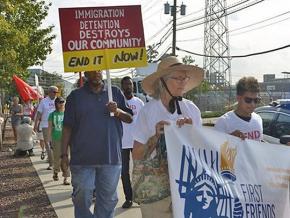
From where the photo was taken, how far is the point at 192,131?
171 inches

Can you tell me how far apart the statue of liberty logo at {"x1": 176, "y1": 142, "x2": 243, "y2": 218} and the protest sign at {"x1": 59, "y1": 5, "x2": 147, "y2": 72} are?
1887 mm

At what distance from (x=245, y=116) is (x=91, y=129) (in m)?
1.62

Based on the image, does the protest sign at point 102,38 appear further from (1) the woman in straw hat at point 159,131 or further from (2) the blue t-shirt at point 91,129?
(1) the woman in straw hat at point 159,131

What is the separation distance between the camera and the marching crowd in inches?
169

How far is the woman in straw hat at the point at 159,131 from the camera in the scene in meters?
4.28

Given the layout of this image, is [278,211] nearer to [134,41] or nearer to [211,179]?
[211,179]

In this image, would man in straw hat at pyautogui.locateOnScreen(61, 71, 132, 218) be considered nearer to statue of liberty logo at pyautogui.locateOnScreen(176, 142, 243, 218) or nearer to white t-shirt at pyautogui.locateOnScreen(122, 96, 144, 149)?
statue of liberty logo at pyautogui.locateOnScreen(176, 142, 243, 218)

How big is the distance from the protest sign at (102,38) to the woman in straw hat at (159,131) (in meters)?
1.49

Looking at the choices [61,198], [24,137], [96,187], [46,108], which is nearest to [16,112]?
[24,137]

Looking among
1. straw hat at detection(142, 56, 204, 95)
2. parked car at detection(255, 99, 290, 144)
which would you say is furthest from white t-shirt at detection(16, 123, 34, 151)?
straw hat at detection(142, 56, 204, 95)

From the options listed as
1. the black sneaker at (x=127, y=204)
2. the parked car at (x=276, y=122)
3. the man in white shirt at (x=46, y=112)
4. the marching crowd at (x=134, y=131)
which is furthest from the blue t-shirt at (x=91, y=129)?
the man in white shirt at (x=46, y=112)

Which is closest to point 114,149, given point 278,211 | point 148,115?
point 148,115

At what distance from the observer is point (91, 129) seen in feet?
18.5

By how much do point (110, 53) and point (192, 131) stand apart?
1.92 m
